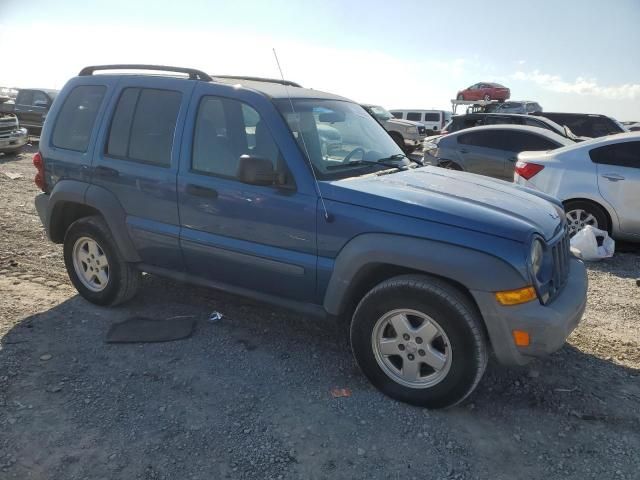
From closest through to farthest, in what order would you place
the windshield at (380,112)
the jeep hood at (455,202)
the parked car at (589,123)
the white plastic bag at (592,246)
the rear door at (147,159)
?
the jeep hood at (455,202)
the rear door at (147,159)
the white plastic bag at (592,246)
the parked car at (589,123)
the windshield at (380,112)

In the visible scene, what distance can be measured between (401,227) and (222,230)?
130 centimetres

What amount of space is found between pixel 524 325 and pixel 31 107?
19.4 metres

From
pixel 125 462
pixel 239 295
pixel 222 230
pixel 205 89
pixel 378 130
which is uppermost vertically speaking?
pixel 205 89

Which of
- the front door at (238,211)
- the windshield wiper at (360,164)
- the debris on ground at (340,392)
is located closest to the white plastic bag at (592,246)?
the windshield wiper at (360,164)

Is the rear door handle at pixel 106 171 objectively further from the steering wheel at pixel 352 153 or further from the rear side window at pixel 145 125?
the steering wheel at pixel 352 153

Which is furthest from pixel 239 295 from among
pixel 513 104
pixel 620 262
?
pixel 513 104

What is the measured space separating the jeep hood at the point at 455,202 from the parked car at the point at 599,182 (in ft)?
10.4

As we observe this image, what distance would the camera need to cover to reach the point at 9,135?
43.2 ft

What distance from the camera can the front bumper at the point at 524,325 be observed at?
8.93 feet

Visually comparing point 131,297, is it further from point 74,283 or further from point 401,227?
point 401,227

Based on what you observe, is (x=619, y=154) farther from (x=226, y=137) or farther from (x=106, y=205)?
(x=106, y=205)

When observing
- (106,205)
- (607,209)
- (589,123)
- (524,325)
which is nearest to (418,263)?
(524,325)

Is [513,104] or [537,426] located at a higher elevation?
[513,104]

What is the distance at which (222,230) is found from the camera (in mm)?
3537
